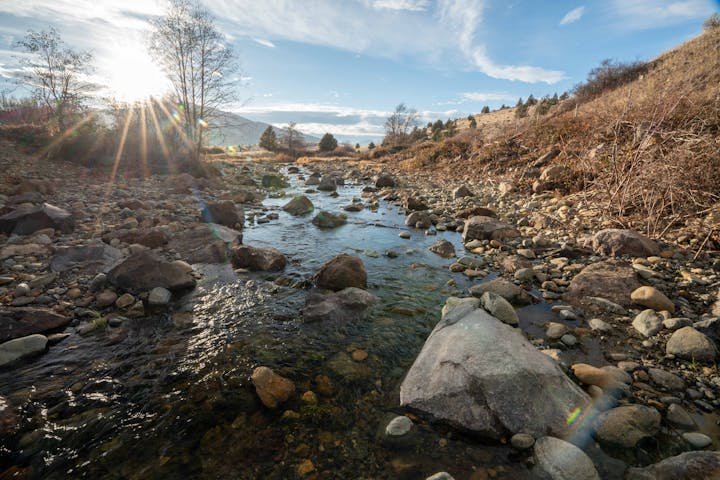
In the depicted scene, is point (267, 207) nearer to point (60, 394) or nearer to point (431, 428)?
point (60, 394)

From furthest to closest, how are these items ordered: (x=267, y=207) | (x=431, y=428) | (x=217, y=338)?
1. (x=267, y=207)
2. (x=217, y=338)
3. (x=431, y=428)

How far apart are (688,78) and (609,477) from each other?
9.26 meters

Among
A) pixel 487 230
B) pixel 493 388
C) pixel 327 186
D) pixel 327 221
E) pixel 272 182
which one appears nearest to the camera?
pixel 493 388

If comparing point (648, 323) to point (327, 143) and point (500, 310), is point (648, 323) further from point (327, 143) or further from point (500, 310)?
point (327, 143)

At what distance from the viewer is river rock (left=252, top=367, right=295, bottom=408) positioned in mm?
3062

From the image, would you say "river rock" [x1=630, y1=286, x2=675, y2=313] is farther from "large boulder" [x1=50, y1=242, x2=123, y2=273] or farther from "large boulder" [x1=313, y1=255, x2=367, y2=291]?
"large boulder" [x1=50, y1=242, x2=123, y2=273]

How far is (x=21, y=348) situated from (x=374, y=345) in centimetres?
412

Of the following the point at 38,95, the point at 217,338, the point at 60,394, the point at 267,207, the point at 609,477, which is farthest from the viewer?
the point at 38,95

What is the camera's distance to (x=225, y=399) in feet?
10.1

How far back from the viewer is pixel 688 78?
699cm

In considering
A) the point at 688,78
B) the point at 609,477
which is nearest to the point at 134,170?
the point at 609,477

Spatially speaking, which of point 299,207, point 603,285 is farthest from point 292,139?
point 603,285

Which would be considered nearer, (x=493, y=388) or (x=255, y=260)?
(x=493, y=388)

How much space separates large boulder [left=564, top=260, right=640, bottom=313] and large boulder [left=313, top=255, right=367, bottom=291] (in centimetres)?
347
